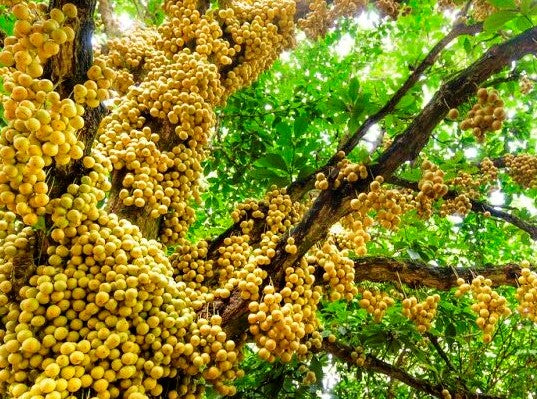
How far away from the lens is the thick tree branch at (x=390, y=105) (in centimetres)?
265

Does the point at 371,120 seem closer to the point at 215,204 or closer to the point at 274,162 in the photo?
the point at 274,162

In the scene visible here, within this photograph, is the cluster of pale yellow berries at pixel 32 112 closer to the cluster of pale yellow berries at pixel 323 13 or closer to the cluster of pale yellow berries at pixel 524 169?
the cluster of pale yellow berries at pixel 323 13

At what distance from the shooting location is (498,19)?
197 cm

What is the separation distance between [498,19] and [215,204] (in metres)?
3.05

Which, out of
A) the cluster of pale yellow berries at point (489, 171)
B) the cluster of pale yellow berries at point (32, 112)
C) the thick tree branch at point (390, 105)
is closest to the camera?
the cluster of pale yellow berries at point (32, 112)

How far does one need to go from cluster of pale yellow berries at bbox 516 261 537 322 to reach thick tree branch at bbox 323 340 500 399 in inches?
40.5

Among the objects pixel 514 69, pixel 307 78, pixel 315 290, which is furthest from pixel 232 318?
pixel 307 78

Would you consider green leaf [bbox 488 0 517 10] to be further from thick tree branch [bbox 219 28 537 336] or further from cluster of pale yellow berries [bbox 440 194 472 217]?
cluster of pale yellow berries [bbox 440 194 472 217]

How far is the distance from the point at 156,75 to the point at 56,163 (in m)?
1.47

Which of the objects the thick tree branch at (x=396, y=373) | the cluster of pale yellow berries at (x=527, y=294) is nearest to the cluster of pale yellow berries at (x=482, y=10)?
the cluster of pale yellow berries at (x=527, y=294)

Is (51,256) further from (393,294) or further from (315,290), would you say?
(393,294)

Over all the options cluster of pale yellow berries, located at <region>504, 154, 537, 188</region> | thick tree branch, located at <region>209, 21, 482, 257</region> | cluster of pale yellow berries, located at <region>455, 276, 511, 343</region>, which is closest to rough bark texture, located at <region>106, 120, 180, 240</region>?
thick tree branch, located at <region>209, 21, 482, 257</region>

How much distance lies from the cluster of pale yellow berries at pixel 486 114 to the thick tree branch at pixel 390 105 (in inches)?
31.4

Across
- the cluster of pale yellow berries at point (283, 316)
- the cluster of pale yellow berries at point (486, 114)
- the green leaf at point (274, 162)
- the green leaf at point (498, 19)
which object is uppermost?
the green leaf at point (498, 19)
